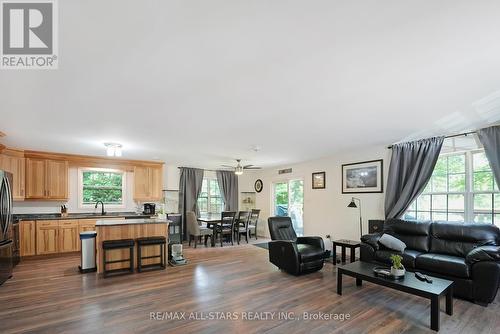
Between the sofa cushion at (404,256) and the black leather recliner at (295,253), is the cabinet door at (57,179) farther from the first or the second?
the sofa cushion at (404,256)

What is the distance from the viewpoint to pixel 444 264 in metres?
3.48

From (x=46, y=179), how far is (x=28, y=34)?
17.5 feet

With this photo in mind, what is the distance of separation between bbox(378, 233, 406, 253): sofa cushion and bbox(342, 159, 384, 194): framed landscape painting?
1.29 metres

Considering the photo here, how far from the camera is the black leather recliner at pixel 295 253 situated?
4320 mm

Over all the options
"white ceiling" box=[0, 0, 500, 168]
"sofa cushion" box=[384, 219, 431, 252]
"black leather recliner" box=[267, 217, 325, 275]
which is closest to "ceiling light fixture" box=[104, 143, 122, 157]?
"white ceiling" box=[0, 0, 500, 168]

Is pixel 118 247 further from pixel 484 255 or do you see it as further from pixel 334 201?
pixel 484 255

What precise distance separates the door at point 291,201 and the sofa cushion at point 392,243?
327 centimetres

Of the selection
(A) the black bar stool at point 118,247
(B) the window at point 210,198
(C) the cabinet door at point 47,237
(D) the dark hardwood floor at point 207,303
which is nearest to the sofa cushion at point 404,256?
(D) the dark hardwood floor at point 207,303

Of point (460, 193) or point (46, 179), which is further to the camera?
point (46, 179)

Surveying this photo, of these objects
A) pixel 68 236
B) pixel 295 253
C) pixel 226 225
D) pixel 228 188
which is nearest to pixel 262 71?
pixel 295 253

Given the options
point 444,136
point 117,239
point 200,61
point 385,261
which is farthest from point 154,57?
point 444,136

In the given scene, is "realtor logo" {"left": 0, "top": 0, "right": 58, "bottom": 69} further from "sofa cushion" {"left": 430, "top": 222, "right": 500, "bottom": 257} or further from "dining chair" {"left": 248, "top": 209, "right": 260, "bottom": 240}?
"dining chair" {"left": 248, "top": 209, "right": 260, "bottom": 240}

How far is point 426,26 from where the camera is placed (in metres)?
1.61

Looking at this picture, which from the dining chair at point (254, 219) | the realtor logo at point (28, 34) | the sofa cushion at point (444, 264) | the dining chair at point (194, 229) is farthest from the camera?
the dining chair at point (254, 219)
